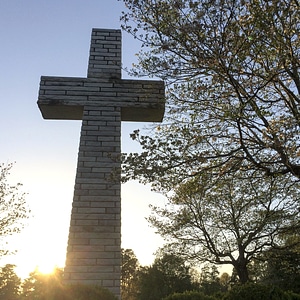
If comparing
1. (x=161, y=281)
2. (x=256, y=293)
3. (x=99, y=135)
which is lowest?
(x=256, y=293)

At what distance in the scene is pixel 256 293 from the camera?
4902 mm

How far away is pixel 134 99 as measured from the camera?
577cm

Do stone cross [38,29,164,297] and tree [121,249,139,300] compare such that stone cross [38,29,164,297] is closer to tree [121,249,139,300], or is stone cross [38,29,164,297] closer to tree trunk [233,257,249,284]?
tree trunk [233,257,249,284]


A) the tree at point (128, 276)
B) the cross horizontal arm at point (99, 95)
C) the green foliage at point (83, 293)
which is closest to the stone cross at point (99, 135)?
the cross horizontal arm at point (99, 95)

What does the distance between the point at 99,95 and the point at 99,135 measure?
82cm

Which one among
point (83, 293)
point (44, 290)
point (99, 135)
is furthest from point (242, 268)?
point (44, 290)

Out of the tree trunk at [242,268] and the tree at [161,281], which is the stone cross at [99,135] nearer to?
the tree trunk at [242,268]

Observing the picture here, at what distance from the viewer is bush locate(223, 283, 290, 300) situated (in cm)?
484

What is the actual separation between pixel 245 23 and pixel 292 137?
210 cm

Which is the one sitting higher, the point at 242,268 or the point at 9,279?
the point at 9,279

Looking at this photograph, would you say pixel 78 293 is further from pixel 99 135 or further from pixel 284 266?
pixel 284 266

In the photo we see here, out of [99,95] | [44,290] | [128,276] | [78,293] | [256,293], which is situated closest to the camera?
[44,290]

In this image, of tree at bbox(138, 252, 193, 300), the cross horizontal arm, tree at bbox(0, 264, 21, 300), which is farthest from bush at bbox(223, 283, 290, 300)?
tree at bbox(0, 264, 21, 300)

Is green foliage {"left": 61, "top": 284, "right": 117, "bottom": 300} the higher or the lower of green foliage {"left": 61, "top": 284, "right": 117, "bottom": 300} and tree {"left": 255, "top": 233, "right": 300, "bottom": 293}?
the lower
